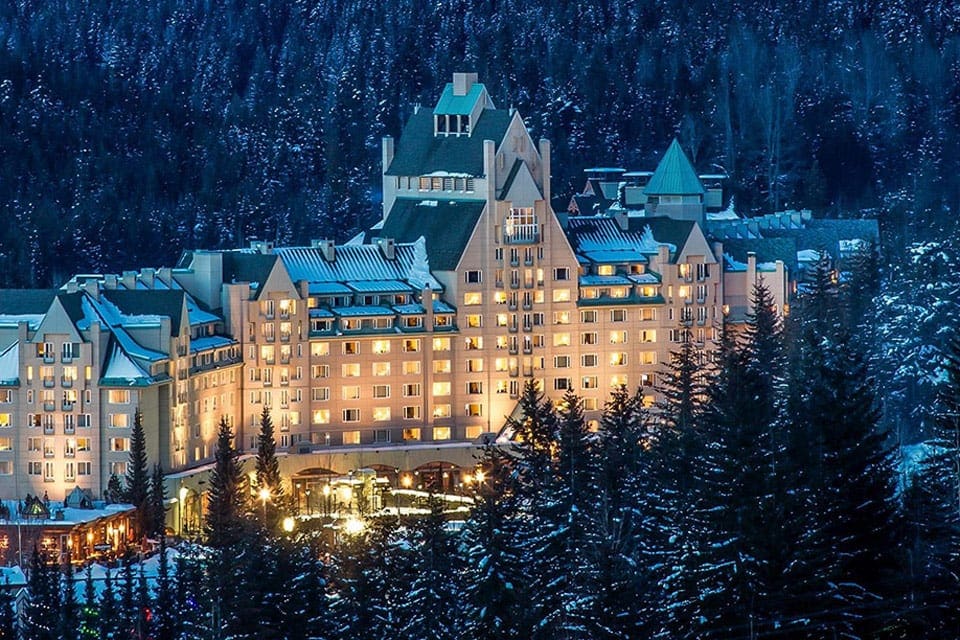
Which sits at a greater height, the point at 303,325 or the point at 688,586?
the point at 303,325

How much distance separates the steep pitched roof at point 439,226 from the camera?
165 metres

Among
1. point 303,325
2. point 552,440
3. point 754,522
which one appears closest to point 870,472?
point 754,522

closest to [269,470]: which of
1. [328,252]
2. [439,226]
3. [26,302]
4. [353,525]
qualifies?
[353,525]

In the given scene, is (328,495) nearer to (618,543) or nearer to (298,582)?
(298,582)

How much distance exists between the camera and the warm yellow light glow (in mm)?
131925

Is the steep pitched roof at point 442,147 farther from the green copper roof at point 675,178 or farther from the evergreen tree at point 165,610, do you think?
the evergreen tree at point 165,610

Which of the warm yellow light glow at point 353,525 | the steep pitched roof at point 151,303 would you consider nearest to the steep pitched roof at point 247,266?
the steep pitched roof at point 151,303

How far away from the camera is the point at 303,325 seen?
6284 inches

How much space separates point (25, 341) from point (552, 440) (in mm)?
28106

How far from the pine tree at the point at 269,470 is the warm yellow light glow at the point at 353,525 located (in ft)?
9.84

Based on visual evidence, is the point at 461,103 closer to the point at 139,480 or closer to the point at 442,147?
the point at 442,147

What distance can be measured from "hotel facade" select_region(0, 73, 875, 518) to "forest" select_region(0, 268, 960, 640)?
19.3 meters

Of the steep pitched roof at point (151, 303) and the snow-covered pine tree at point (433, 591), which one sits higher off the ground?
the steep pitched roof at point (151, 303)

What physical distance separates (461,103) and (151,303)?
88.3 feet
